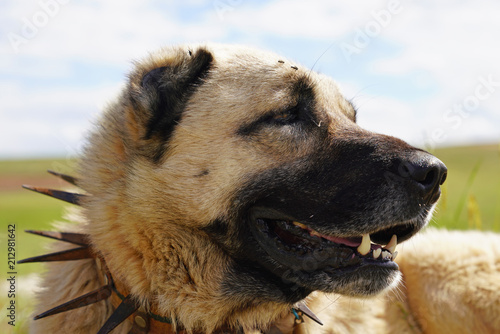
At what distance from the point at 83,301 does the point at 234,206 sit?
3.07ft

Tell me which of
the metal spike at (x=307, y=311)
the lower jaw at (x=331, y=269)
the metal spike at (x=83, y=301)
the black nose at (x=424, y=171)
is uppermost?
the black nose at (x=424, y=171)

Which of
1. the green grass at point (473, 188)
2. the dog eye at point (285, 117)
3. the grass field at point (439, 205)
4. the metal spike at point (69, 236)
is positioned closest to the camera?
the dog eye at point (285, 117)

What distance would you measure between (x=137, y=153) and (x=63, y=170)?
103 centimetres

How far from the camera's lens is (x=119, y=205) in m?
2.59

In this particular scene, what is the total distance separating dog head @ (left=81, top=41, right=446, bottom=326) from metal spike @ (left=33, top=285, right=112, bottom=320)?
0.15 m

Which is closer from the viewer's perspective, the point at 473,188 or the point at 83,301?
the point at 83,301

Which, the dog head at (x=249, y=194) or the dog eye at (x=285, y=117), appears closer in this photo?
the dog head at (x=249, y=194)

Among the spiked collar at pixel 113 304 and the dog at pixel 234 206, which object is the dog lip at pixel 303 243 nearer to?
the dog at pixel 234 206

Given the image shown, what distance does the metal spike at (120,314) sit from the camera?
7.89 feet

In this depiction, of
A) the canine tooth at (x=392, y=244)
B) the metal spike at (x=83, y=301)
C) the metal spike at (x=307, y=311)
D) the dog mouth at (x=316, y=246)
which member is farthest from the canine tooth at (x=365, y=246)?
the metal spike at (x=83, y=301)

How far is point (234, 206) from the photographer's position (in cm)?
257

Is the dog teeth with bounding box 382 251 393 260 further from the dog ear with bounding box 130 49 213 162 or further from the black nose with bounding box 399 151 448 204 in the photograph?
the dog ear with bounding box 130 49 213 162

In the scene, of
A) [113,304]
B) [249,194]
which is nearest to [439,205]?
[249,194]

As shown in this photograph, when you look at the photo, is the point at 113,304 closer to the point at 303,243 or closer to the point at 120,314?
the point at 120,314
